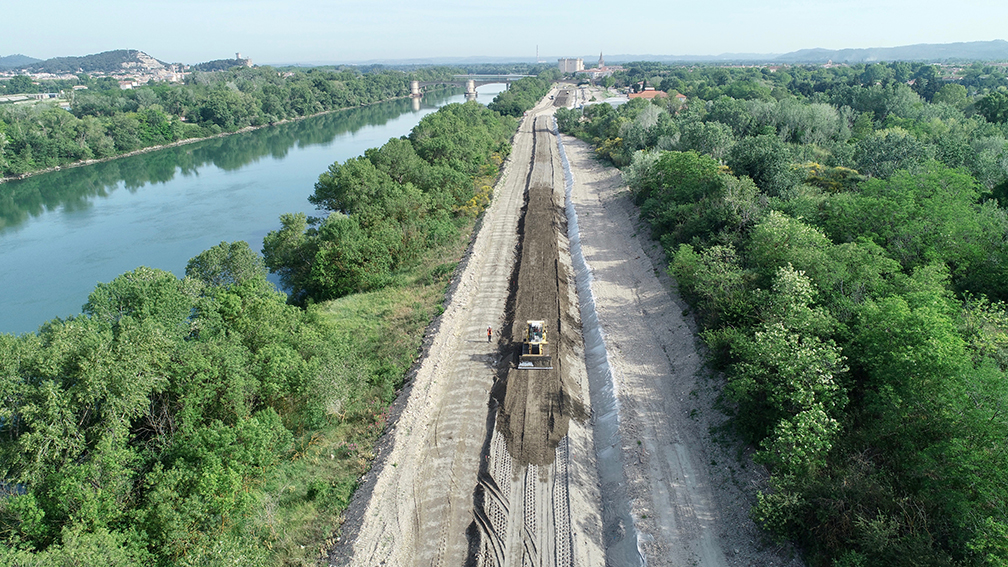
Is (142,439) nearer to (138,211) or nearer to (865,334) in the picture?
(865,334)

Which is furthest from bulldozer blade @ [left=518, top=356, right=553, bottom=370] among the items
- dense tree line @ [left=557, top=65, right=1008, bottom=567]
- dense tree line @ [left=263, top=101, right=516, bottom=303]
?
dense tree line @ [left=263, top=101, right=516, bottom=303]

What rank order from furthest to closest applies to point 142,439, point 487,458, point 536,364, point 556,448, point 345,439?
1. point 536,364
2. point 345,439
3. point 556,448
4. point 487,458
5. point 142,439

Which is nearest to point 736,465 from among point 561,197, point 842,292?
point 842,292

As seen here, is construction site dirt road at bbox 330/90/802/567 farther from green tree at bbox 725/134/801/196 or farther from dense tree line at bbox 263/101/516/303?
green tree at bbox 725/134/801/196

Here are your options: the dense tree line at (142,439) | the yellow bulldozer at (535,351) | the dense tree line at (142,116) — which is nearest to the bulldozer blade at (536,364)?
the yellow bulldozer at (535,351)

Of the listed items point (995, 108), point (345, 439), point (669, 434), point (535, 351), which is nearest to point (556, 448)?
point (669, 434)

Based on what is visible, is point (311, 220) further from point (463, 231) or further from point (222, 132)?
point (222, 132)
